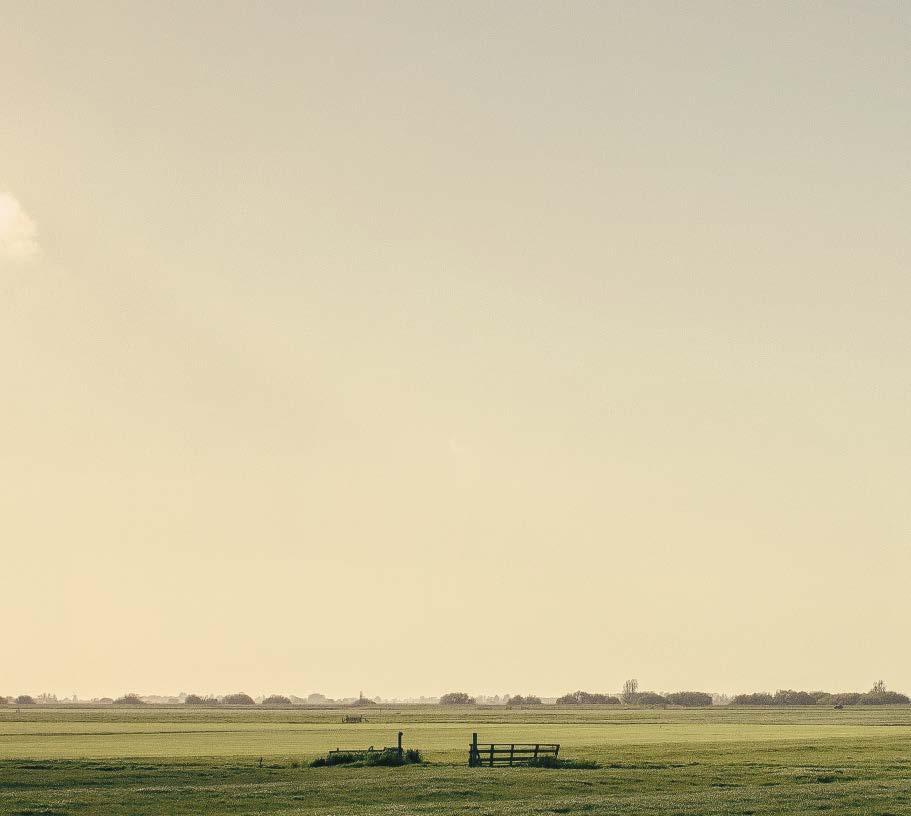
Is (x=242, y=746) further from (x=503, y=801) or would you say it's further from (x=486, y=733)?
(x=503, y=801)

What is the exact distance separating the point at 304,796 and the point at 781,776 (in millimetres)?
23091

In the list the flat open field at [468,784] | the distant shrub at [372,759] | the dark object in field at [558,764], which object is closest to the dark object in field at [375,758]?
the distant shrub at [372,759]

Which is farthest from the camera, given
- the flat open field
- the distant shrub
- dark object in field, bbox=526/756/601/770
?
the distant shrub

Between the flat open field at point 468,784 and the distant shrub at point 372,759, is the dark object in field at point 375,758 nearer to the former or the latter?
the distant shrub at point 372,759

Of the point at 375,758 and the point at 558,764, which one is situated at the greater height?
the point at 375,758

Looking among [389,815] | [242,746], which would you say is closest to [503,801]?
[389,815]

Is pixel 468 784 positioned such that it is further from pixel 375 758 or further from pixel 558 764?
pixel 375 758

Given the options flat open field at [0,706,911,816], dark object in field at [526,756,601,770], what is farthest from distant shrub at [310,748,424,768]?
dark object in field at [526,756,601,770]

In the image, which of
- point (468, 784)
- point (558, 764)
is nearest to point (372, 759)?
point (558, 764)

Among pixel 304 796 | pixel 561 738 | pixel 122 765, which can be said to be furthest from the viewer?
pixel 561 738

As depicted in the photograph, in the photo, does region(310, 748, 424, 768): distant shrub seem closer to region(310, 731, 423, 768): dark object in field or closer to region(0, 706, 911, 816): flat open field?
region(310, 731, 423, 768): dark object in field

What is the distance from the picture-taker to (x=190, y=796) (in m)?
42.6

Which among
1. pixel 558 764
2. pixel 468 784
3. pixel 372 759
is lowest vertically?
pixel 558 764

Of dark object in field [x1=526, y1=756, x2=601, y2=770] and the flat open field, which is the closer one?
the flat open field
